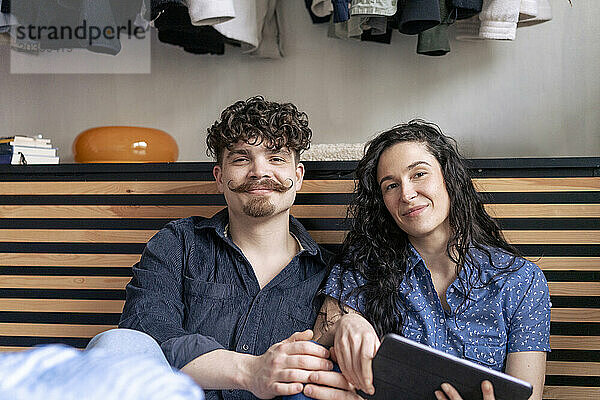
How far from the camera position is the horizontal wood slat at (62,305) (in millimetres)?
2049

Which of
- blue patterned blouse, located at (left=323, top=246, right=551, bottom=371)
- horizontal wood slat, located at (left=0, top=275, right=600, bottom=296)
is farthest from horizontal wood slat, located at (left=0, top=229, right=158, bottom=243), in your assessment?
blue patterned blouse, located at (left=323, top=246, right=551, bottom=371)

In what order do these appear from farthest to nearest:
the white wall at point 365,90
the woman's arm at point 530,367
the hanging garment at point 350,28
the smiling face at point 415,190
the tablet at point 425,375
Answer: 1. the white wall at point 365,90
2. the hanging garment at point 350,28
3. the smiling face at point 415,190
4. the woman's arm at point 530,367
5. the tablet at point 425,375

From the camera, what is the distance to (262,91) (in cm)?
267

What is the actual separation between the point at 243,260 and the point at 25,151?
1.01 m

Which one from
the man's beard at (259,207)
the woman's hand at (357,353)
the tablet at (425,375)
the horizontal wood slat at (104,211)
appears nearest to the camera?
the tablet at (425,375)

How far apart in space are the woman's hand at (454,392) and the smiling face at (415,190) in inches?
18.9

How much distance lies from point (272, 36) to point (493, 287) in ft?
4.81

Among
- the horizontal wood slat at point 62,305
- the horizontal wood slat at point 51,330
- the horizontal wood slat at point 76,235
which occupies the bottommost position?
the horizontal wood slat at point 51,330

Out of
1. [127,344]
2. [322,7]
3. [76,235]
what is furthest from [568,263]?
[76,235]

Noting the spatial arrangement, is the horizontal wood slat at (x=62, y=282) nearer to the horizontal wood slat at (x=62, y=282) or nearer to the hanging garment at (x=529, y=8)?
the horizontal wood slat at (x=62, y=282)

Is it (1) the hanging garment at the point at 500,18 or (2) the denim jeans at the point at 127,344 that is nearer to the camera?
(2) the denim jeans at the point at 127,344

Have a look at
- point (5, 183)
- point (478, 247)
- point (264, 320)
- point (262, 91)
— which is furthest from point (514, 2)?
point (5, 183)

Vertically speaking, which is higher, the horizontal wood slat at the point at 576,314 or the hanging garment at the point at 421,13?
the hanging garment at the point at 421,13

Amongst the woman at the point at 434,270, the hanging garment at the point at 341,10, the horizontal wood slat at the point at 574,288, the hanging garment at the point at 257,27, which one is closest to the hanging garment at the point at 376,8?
the hanging garment at the point at 341,10
